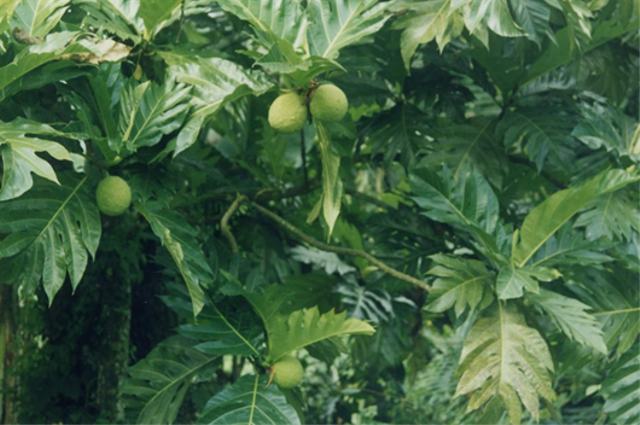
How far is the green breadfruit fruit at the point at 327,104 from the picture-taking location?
1.73 m

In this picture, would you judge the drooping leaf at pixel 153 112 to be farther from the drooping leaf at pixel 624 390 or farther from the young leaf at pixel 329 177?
the drooping leaf at pixel 624 390

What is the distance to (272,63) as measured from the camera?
5.38ft

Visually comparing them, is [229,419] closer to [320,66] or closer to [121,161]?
[121,161]

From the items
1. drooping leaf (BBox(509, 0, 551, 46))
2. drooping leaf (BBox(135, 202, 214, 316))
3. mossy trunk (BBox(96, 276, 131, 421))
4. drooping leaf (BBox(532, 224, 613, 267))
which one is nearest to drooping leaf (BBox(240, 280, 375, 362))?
drooping leaf (BBox(135, 202, 214, 316))

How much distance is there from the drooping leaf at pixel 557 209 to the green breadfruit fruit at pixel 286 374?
52cm

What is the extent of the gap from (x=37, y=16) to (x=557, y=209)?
111 cm

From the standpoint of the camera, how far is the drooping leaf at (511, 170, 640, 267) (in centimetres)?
191

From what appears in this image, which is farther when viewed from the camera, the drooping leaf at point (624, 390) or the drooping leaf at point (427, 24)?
the drooping leaf at point (624, 390)

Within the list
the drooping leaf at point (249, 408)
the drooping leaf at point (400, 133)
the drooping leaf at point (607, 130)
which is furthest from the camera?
the drooping leaf at point (400, 133)

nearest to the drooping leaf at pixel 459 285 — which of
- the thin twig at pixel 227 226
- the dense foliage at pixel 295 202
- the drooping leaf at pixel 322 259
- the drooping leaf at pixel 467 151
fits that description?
the dense foliage at pixel 295 202

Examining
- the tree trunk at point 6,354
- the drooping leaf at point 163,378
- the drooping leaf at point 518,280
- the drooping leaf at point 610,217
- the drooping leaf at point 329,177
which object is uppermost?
the drooping leaf at point 329,177

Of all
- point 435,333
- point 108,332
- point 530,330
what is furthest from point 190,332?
point 435,333

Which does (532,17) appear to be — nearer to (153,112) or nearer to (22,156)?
(153,112)

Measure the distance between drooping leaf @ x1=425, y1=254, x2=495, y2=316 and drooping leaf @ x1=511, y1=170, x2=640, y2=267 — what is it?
0.09 m
